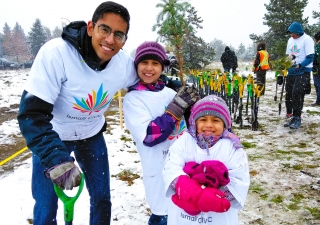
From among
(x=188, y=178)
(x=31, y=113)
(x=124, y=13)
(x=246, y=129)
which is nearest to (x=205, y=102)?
(x=188, y=178)

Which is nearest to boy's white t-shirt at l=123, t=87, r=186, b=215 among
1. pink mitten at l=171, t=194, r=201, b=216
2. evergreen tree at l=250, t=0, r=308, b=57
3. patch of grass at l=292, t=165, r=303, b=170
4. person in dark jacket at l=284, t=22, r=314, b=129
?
pink mitten at l=171, t=194, r=201, b=216

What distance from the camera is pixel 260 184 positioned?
3.57 metres

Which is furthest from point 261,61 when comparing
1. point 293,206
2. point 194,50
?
point 194,50

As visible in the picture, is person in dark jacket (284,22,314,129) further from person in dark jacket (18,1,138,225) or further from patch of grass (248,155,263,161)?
person in dark jacket (18,1,138,225)

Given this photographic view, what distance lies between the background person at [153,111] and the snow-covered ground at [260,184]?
3.33ft

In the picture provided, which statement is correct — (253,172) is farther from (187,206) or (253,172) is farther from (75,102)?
(75,102)

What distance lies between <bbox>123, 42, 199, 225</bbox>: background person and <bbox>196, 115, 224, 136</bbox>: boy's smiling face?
0.20 m

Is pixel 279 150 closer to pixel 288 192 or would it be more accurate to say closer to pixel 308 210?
pixel 288 192

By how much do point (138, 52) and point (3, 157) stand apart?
4493 mm

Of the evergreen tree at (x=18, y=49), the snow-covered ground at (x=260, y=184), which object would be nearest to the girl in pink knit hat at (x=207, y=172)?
the snow-covered ground at (x=260, y=184)

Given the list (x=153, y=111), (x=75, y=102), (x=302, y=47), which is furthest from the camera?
(x=302, y=47)

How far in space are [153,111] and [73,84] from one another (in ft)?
2.14

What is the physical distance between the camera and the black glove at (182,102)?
1.94 m

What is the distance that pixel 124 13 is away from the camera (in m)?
1.88
